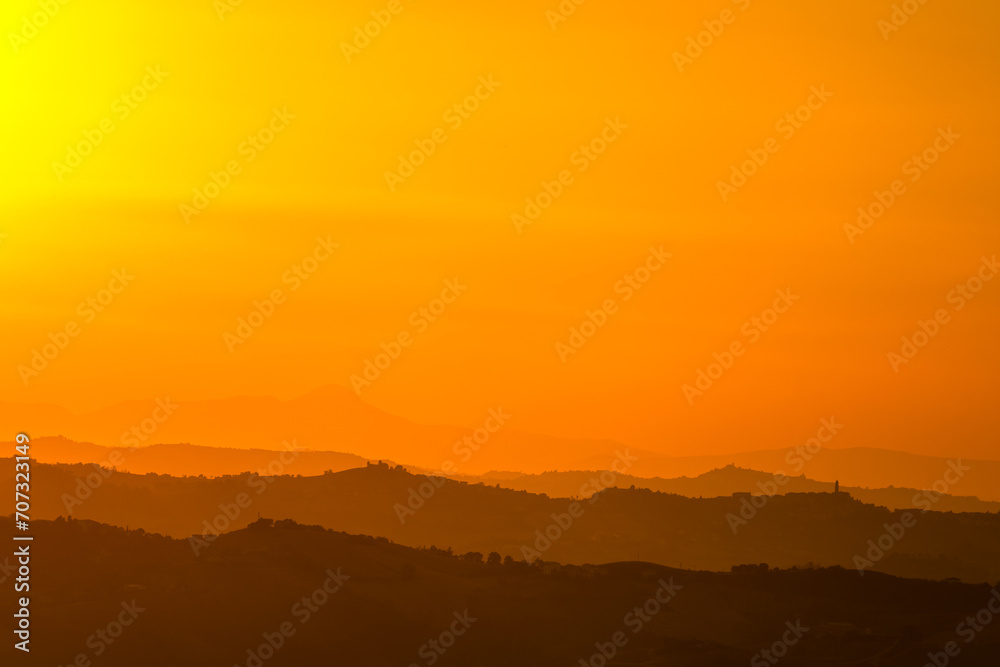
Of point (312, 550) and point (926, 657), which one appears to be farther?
point (312, 550)

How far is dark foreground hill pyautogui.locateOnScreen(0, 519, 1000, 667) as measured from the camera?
123 metres

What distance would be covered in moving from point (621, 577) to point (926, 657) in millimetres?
30034

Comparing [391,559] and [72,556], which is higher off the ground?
[391,559]

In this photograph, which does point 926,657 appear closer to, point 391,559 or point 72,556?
point 391,559

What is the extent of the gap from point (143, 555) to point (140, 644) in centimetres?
2245

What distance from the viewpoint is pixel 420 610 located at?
435ft

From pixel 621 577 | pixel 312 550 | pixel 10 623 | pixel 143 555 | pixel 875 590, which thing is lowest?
pixel 10 623

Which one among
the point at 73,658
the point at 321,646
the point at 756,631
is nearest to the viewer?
the point at 73,658

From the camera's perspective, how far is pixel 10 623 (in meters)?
118

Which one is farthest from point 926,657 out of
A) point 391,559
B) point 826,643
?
point 391,559

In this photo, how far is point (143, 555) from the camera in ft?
465

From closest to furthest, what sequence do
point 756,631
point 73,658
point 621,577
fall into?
point 73,658, point 756,631, point 621,577

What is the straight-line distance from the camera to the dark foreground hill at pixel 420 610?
123000 mm

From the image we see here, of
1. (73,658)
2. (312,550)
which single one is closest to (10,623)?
(73,658)
